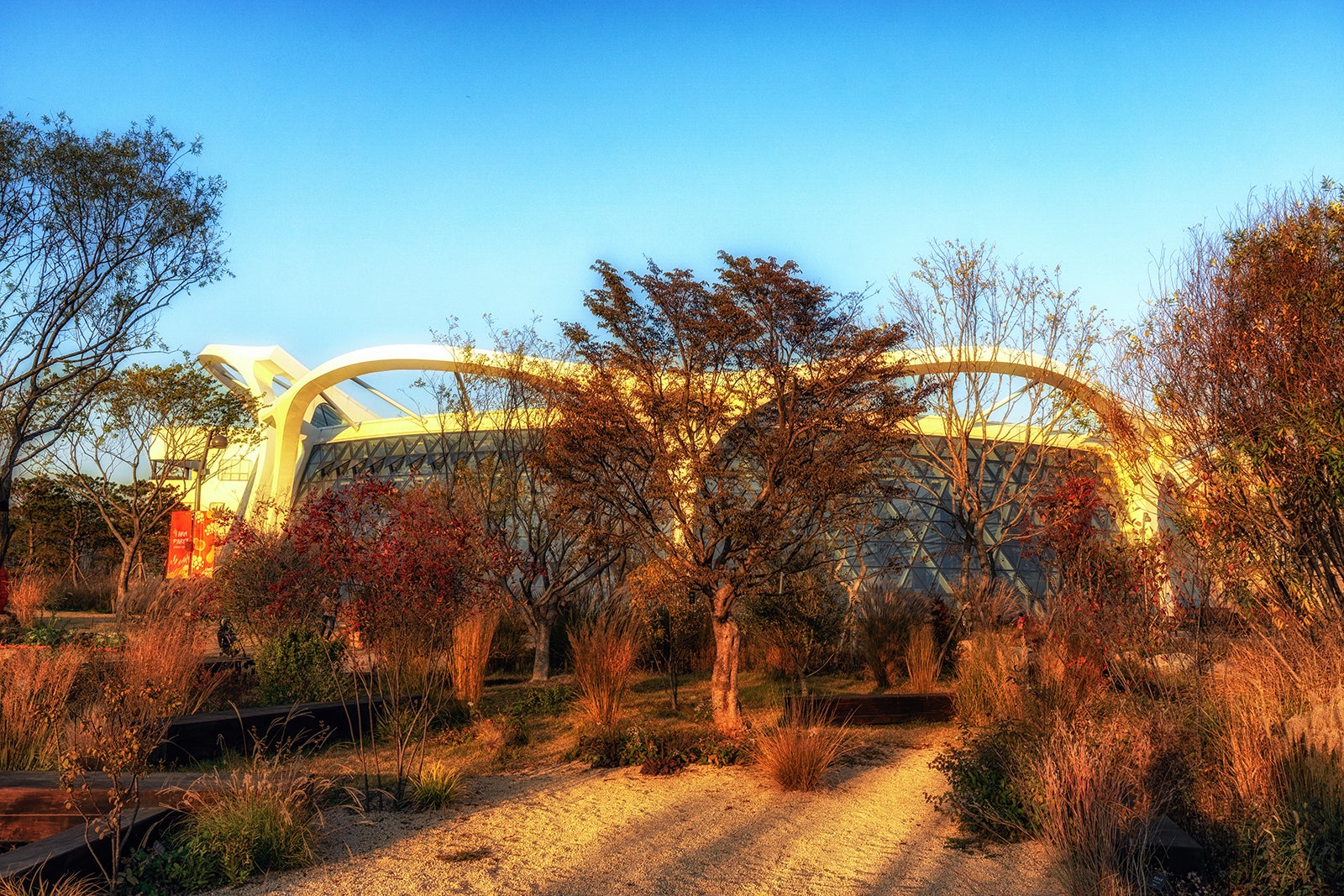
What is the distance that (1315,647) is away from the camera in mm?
6465

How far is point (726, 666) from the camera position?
897 centimetres

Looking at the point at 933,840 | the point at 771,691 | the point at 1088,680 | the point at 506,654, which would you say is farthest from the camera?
the point at 506,654

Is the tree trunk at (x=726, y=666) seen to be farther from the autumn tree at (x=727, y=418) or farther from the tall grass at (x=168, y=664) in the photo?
the tall grass at (x=168, y=664)

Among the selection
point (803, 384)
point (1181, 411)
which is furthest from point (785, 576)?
point (1181, 411)

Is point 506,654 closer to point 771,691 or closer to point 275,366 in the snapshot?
point 771,691

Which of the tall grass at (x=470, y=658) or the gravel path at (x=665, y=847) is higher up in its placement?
the tall grass at (x=470, y=658)

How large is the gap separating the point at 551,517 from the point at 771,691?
3532mm

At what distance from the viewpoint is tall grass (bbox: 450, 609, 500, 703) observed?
10483 mm

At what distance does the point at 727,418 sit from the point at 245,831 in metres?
5.39

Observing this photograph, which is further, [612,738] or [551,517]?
[551,517]

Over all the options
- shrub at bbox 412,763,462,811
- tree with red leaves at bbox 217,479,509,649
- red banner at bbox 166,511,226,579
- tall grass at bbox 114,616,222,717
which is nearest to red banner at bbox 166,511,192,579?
red banner at bbox 166,511,226,579

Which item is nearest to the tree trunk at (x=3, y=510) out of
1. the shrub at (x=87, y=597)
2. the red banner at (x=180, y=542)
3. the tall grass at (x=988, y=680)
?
the shrub at (x=87, y=597)

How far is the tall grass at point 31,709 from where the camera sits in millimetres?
6789

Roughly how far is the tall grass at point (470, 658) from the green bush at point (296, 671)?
4.15ft
